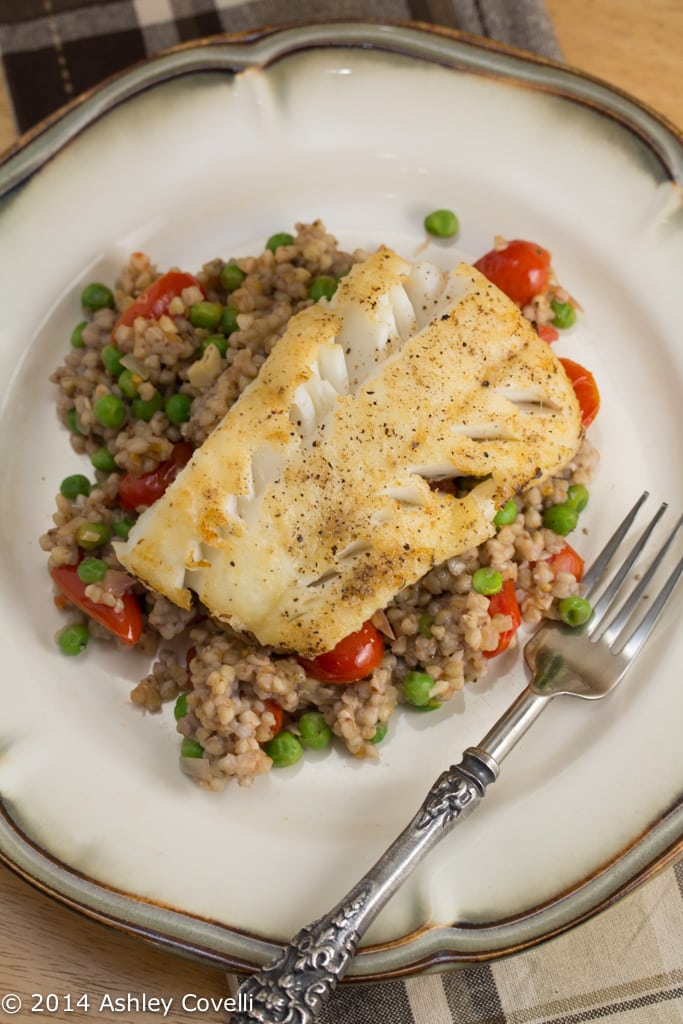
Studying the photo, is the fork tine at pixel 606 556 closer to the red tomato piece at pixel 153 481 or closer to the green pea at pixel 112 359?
the red tomato piece at pixel 153 481

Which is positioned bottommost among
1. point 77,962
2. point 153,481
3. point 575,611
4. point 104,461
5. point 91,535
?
point 77,962

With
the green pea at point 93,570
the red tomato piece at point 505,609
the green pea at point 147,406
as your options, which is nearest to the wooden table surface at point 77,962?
the green pea at point 93,570

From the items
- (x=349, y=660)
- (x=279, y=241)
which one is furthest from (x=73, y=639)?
(x=279, y=241)

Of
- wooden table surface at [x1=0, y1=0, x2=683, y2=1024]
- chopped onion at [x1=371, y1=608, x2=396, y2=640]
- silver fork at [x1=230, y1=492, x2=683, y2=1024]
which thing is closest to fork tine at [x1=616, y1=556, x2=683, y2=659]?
silver fork at [x1=230, y1=492, x2=683, y2=1024]

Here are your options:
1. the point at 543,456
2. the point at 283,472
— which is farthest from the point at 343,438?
the point at 543,456

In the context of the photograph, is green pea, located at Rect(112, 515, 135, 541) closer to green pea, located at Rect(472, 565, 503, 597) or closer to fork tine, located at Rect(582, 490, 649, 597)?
green pea, located at Rect(472, 565, 503, 597)

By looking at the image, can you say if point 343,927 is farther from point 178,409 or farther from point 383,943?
point 178,409
